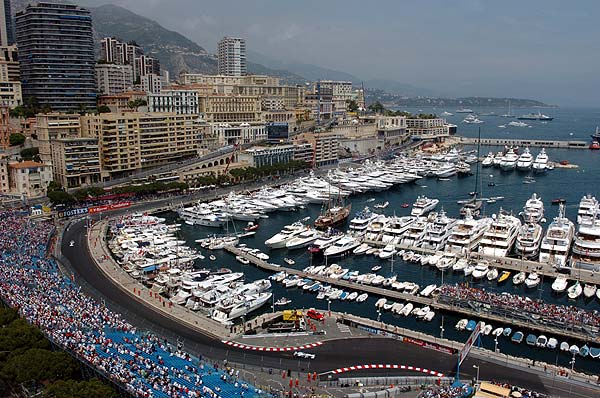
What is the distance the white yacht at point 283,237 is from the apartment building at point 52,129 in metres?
36.0

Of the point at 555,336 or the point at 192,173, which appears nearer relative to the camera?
the point at 555,336

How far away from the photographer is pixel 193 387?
2377 cm

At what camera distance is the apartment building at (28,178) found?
65688 millimetres

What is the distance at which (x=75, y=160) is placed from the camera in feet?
230

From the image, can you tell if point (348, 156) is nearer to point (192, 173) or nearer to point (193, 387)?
point (192, 173)

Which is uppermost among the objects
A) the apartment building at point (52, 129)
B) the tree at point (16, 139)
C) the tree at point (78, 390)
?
the apartment building at point (52, 129)

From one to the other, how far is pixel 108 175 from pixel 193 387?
189 feet

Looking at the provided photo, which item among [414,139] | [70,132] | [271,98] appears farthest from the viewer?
[414,139]

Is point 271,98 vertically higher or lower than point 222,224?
higher

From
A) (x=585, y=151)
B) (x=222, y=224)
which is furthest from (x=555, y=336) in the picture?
(x=585, y=151)

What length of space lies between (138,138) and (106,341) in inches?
2186

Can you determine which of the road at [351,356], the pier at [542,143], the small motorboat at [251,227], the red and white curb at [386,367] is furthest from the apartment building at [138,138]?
the pier at [542,143]

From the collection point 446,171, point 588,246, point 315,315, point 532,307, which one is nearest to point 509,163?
point 446,171

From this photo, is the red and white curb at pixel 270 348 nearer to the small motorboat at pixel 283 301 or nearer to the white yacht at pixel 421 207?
the small motorboat at pixel 283 301
